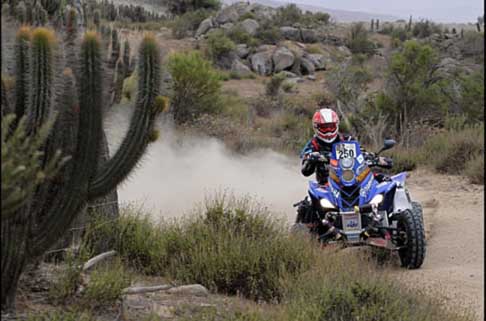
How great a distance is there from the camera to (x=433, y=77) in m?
18.6

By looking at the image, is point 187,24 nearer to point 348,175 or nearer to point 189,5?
point 189,5

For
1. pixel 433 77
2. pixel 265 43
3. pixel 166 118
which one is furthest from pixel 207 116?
pixel 265 43

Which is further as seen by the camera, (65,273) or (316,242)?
(316,242)

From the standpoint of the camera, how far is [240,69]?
39219mm

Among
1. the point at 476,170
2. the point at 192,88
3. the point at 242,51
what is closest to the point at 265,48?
the point at 242,51

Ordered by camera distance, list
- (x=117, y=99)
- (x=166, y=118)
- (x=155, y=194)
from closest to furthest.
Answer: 1. (x=117, y=99)
2. (x=155, y=194)
3. (x=166, y=118)

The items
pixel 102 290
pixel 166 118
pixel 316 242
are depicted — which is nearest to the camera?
pixel 102 290

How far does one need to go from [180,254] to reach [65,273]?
1.54 metres

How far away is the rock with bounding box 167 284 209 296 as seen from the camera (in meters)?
5.43

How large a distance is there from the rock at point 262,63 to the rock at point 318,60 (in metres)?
2.66

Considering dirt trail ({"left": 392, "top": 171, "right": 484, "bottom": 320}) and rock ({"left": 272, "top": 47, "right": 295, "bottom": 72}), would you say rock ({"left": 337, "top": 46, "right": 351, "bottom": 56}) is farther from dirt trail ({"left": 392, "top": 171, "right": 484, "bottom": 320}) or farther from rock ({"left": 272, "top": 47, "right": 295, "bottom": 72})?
dirt trail ({"left": 392, "top": 171, "right": 484, "bottom": 320})

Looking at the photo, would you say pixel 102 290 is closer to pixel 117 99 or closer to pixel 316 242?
pixel 117 99

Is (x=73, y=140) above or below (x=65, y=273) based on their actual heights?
above

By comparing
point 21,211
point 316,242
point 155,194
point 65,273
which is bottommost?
point 155,194
